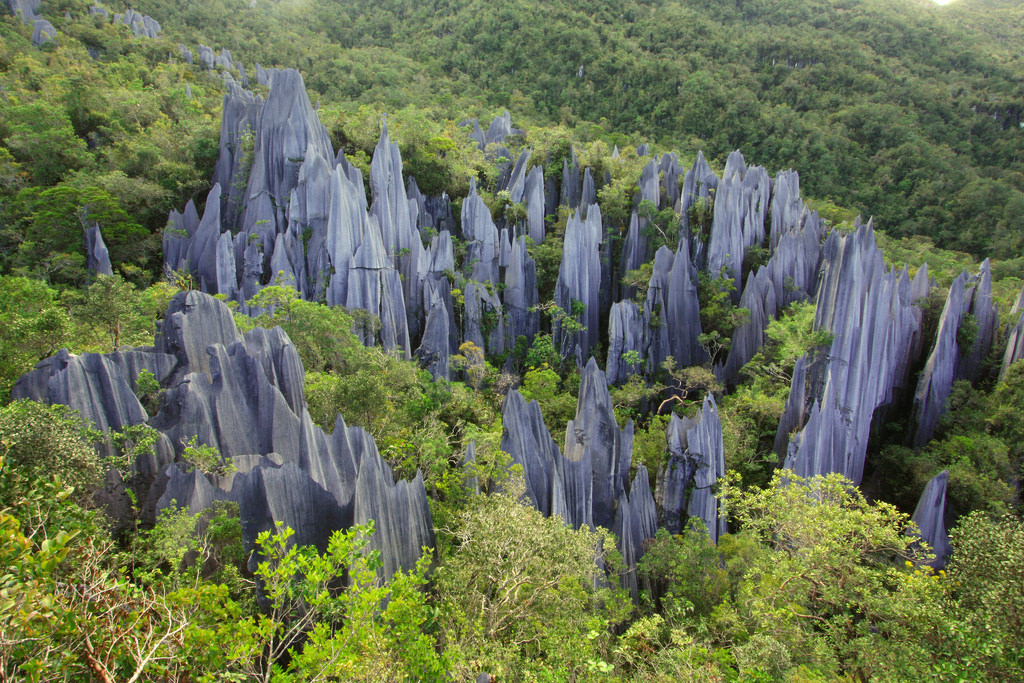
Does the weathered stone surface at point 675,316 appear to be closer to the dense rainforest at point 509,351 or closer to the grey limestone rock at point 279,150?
the dense rainforest at point 509,351

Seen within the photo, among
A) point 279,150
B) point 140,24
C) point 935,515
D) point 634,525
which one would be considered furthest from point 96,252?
point 140,24

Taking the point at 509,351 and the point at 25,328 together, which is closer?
the point at 25,328

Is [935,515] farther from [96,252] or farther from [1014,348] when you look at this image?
[96,252]

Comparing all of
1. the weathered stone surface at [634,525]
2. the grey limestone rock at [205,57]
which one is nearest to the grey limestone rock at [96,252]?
the weathered stone surface at [634,525]

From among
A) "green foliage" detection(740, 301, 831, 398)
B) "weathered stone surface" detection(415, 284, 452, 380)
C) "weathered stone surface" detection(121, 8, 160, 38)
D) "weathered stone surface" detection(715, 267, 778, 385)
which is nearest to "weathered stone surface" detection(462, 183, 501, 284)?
"weathered stone surface" detection(415, 284, 452, 380)

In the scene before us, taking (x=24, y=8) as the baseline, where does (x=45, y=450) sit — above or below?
below
